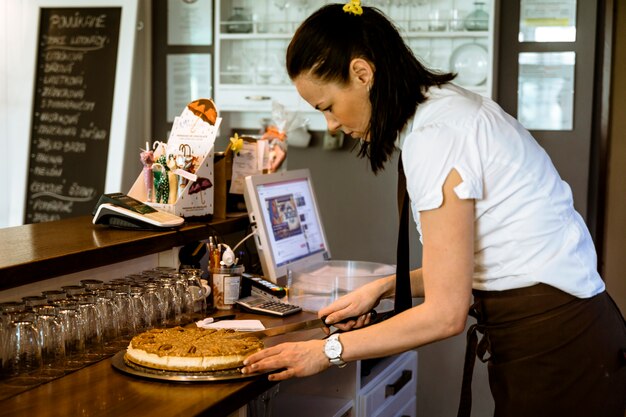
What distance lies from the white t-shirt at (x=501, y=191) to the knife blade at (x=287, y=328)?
63cm

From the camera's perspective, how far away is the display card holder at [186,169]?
2646 millimetres

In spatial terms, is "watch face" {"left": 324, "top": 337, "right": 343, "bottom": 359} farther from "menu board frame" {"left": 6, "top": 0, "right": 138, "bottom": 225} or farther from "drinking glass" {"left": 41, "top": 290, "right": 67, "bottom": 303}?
"menu board frame" {"left": 6, "top": 0, "right": 138, "bottom": 225}

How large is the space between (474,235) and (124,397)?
2.42 ft

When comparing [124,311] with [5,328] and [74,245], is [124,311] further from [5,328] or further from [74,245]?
[5,328]

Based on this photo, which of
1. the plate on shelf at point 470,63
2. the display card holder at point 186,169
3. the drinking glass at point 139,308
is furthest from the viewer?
the plate on shelf at point 470,63

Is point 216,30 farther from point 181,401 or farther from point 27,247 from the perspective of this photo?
point 181,401

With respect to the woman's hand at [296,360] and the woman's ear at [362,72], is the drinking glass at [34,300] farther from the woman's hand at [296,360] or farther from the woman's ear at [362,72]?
the woman's ear at [362,72]

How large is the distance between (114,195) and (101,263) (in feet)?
1.59

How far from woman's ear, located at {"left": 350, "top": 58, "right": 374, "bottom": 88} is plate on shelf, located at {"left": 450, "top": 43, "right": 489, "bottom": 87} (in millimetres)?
2708

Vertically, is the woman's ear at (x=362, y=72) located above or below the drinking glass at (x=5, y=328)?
above

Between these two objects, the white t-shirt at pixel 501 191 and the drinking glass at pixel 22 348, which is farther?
the drinking glass at pixel 22 348

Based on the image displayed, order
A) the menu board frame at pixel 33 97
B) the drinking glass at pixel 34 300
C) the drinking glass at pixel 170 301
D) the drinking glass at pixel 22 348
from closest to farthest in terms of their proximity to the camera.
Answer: the drinking glass at pixel 22 348, the drinking glass at pixel 34 300, the drinking glass at pixel 170 301, the menu board frame at pixel 33 97

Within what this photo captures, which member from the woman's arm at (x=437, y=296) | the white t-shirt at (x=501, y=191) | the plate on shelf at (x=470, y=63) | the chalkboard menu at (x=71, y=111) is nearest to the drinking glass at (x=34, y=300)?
the woman's arm at (x=437, y=296)

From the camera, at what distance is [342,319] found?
204 cm
